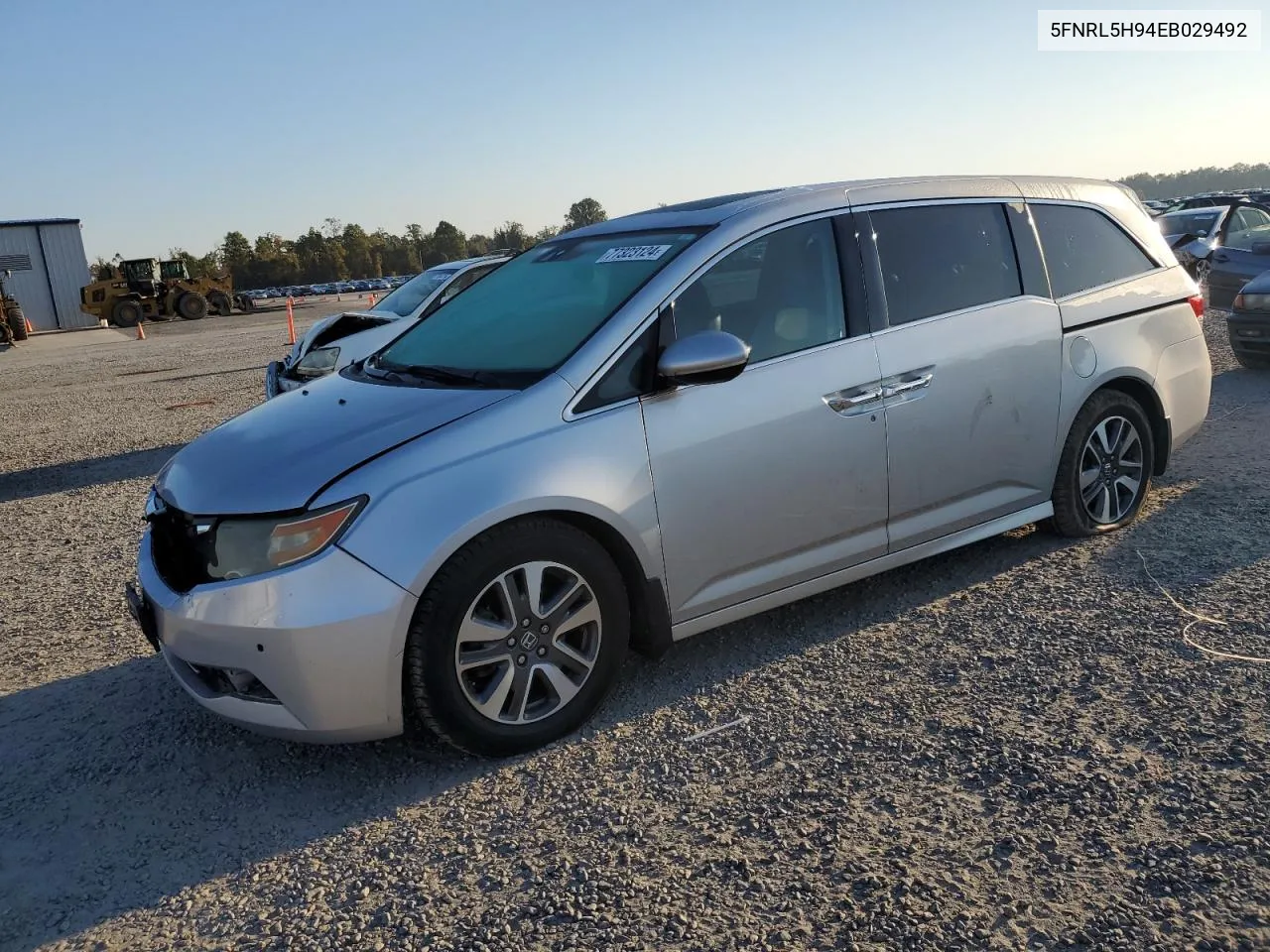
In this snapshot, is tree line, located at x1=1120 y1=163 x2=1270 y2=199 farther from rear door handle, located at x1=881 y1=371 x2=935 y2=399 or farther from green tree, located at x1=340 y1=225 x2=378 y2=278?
rear door handle, located at x1=881 y1=371 x2=935 y2=399

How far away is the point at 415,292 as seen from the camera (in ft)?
33.6

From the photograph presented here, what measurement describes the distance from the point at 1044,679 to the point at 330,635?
241cm

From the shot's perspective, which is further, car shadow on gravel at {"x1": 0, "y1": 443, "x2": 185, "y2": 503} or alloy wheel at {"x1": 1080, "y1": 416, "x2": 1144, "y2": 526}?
car shadow on gravel at {"x1": 0, "y1": 443, "x2": 185, "y2": 503}

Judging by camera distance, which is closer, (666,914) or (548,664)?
(666,914)

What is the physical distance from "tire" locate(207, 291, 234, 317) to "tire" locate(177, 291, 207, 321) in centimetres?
119

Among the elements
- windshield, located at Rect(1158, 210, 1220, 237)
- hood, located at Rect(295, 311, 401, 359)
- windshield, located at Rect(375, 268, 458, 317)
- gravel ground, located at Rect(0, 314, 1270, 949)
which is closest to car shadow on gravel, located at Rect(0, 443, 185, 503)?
hood, located at Rect(295, 311, 401, 359)

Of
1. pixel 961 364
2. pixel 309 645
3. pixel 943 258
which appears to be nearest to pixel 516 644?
pixel 309 645

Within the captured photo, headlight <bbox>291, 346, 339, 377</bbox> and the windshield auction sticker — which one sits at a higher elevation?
the windshield auction sticker

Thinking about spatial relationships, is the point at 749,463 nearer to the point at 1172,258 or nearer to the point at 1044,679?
the point at 1044,679

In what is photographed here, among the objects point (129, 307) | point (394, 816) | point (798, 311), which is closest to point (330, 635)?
point (394, 816)

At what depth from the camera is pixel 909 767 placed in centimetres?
303

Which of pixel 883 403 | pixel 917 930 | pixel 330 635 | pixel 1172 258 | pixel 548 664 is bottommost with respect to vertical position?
pixel 917 930

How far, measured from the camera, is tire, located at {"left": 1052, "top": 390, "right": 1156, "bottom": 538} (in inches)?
185

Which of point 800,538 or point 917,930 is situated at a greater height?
point 800,538
